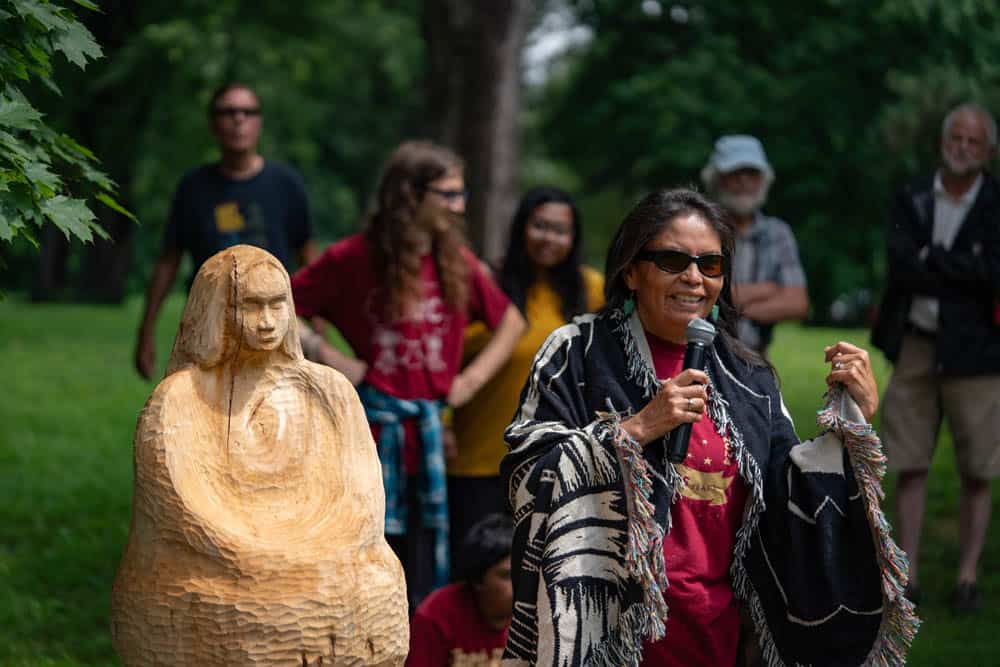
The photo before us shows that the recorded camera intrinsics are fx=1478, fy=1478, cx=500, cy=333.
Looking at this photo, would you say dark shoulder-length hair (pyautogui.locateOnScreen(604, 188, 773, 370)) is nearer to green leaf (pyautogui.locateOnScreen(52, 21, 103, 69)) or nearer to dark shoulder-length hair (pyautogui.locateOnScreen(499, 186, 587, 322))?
green leaf (pyautogui.locateOnScreen(52, 21, 103, 69))

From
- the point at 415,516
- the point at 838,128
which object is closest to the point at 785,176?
the point at 838,128

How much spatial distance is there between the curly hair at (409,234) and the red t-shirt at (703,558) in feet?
7.37

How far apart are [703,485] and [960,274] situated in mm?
3383

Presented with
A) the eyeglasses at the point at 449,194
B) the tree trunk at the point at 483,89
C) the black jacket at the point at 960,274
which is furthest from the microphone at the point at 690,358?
the tree trunk at the point at 483,89

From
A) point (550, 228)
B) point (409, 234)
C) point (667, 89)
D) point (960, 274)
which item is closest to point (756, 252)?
point (960, 274)

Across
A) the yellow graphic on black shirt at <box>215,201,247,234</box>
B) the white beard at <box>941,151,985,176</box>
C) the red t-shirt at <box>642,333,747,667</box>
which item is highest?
the white beard at <box>941,151,985,176</box>

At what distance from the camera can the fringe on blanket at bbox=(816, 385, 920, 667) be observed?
3926 mm

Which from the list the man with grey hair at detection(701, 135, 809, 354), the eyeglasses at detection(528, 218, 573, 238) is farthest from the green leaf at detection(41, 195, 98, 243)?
the man with grey hair at detection(701, 135, 809, 354)

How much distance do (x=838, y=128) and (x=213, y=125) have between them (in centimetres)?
1886

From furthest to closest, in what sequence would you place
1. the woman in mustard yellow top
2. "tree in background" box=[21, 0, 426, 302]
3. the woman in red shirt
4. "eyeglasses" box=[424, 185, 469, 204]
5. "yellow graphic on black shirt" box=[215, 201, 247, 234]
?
"tree in background" box=[21, 0, 426, 302]
"yellow graphic on black shirt" box=[215, 201, 247, 234]
the woman in mustard yellow top
"eyeglasses" box=[424, 185, 469, 204]
the woman in red shirt

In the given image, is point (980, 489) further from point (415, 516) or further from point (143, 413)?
point (143, 413)

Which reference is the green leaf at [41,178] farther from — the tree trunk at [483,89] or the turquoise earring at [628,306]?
the tree trunk at [483,89]

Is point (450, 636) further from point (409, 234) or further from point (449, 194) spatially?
point (449, 194)

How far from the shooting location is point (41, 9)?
14.2 ft
